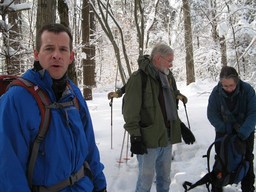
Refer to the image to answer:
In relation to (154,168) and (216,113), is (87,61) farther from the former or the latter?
(154,168)

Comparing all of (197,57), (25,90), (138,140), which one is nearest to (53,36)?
(25,90)

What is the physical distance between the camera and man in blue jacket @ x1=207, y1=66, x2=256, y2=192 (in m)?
3.86

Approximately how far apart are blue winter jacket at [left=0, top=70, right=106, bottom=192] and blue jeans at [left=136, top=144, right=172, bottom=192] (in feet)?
5.41

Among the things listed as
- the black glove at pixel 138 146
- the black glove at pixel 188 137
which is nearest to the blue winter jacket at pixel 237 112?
the black glove at pixel 188 137

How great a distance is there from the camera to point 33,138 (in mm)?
1686

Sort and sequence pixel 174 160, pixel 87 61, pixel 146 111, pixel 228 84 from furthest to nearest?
1. pixel 87 61
2. pixel 174 160
3. pixel 228 84
4. pixel 146 111

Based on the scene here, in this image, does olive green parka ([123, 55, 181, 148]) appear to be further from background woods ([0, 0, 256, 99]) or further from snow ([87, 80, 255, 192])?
background woods ([0, 0, 256, 99])

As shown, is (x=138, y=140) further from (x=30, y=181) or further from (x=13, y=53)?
(x=13, y=53)

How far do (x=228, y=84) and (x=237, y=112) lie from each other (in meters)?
0.45

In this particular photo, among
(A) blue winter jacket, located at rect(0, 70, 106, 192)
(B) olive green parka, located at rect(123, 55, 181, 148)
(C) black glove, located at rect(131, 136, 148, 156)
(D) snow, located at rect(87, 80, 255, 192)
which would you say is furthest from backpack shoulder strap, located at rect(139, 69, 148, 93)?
(D) snow, located at rect(87, 80, 255, 192)

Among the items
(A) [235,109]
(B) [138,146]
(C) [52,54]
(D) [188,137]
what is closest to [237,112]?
(A) [235,109]

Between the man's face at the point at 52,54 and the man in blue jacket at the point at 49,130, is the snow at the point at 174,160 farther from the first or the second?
the man's face at the point at 52,54

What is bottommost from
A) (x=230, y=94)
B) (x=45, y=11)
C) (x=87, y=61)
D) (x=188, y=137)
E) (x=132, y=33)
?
(x=188, y=137)

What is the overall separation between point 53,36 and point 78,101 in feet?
1.55
